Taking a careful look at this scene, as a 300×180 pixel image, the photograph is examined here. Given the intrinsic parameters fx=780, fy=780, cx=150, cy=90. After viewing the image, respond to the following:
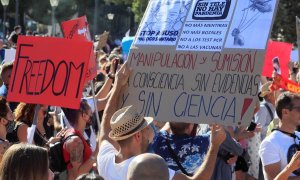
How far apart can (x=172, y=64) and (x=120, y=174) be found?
940 mm

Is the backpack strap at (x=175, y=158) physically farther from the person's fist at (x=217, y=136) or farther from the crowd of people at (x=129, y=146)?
the person's fist at (x=217, y=136)

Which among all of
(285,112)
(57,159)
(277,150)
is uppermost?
(285,112)

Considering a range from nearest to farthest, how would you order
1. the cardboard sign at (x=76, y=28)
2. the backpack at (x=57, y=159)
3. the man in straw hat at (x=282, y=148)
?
the man in straw hat at (x=282, y=148)
the backpack at (x=57, y=159)
the cardboard sign at (x=76, y=28)

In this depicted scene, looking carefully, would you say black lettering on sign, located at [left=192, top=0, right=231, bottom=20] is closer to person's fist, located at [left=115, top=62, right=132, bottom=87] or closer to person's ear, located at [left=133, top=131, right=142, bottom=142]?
person's fist, located at [left=115, top=62, right=132, bottom=87]

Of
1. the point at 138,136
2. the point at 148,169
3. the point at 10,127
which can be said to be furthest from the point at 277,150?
the point at 148,169

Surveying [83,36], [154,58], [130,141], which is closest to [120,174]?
[130,141]

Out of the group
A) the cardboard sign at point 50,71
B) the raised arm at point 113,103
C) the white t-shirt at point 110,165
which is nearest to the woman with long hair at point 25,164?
the white t-shirt at point 110,165

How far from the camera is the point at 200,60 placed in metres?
5.03

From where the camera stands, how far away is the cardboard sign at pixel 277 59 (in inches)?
428

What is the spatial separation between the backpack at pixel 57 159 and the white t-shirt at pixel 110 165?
1231 millimetres

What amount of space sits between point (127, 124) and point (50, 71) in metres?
2.16

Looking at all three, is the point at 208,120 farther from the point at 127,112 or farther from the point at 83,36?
the point at 83,36

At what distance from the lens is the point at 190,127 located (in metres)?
5.27

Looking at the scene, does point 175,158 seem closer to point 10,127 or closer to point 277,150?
point 277,150
